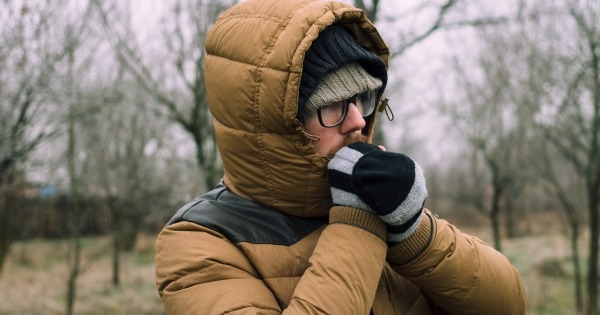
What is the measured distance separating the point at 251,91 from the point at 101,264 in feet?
57.2

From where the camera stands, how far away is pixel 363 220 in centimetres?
124

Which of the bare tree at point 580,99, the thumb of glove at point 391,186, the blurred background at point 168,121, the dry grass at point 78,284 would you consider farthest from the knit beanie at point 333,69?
the dry grass at point 78,284

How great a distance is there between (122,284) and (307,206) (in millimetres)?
13653

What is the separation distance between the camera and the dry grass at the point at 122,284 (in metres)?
10.2

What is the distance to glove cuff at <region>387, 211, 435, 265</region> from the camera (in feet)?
4.23

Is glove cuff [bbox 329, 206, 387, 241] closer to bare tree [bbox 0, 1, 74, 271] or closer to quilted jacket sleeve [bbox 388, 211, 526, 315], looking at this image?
quilted jacket sleeve [bbox 388, 211, 526, 315]

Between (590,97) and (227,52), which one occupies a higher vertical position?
(227,52)

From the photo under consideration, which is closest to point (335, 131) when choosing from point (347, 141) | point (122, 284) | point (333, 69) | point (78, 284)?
point (347, 141)

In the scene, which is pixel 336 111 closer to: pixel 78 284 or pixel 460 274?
pixel 460 274

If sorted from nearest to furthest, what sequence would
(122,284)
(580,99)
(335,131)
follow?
1. (335,131)
2. (580,99)
3. (122,284)

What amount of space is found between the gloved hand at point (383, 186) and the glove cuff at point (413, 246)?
3 centimetres

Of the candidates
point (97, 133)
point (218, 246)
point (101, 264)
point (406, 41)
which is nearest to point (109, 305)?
point (97, 133)

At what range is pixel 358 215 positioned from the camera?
4.09 feet

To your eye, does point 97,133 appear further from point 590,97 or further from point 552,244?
point 552,244
